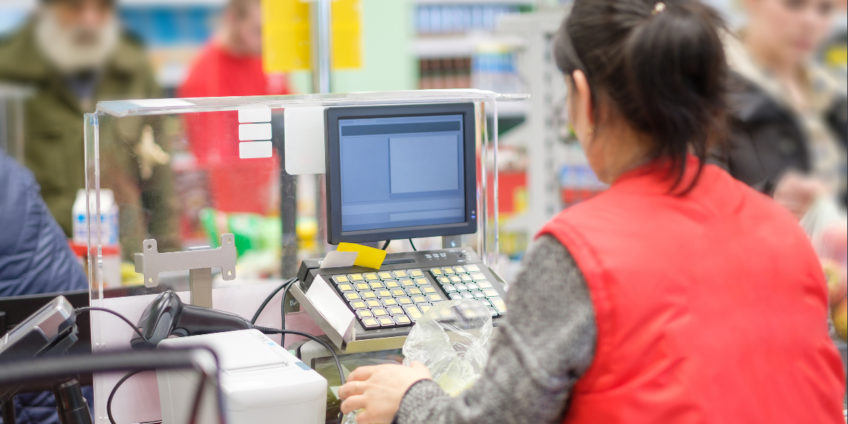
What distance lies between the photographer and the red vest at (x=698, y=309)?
3.84ft

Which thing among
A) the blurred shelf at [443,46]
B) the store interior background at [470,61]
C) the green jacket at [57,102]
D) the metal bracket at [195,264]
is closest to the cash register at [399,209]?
the metal bracket at [195,264]

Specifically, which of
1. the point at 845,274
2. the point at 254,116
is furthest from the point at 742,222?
the point at 845,274

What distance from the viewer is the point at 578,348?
3.84 feet

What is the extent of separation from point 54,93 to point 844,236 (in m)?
3.86

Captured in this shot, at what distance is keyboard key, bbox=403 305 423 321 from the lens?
1.71 meters

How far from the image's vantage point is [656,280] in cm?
118

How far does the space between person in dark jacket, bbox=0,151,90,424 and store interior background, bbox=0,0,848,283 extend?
1.76 metres

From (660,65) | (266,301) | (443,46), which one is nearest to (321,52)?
(266,301)

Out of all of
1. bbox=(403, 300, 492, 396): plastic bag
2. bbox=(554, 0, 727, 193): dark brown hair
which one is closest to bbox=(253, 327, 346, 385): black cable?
bbox=(403, 300, 492, 396): plastic bag

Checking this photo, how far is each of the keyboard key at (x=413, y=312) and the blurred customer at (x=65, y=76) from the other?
3411 millimetres

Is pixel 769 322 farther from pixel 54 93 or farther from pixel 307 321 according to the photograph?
pixel 54 93

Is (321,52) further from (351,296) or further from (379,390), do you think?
(379,390)

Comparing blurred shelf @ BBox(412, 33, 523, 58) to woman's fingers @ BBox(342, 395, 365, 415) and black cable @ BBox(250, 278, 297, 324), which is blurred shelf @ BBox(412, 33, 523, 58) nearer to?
black cable @ BBox(250, 278, 297, 324)

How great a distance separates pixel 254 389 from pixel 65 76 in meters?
4.07
